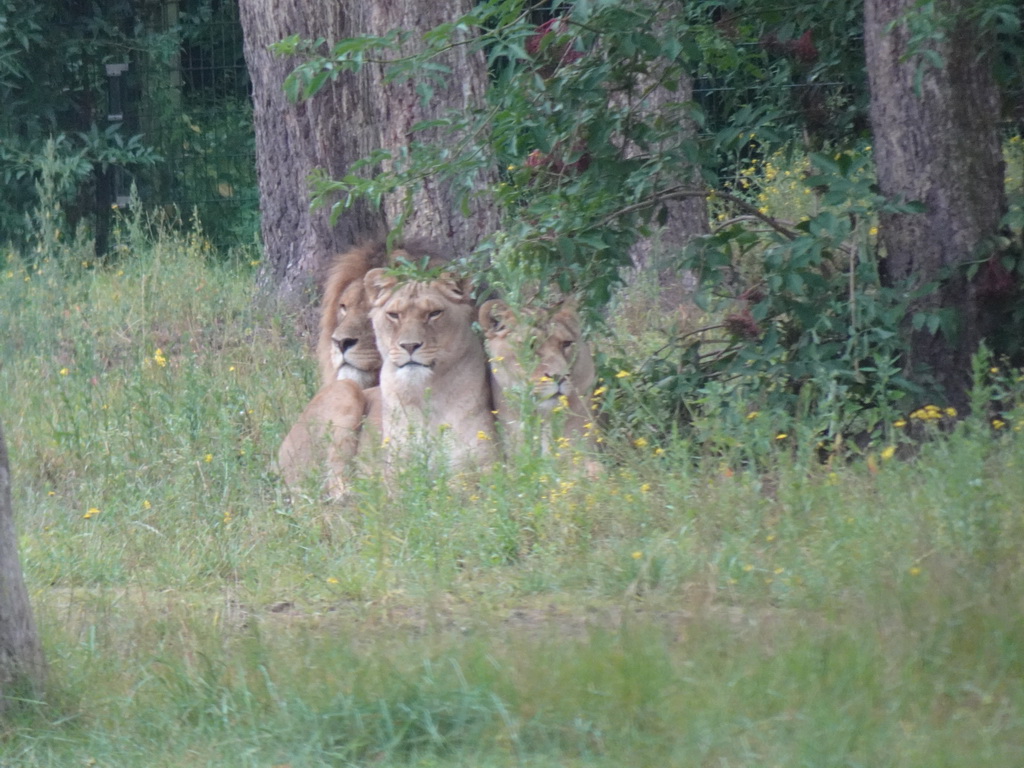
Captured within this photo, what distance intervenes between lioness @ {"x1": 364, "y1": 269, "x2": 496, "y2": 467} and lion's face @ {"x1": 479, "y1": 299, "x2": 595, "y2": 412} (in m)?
0.18

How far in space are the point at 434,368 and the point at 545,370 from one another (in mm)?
532

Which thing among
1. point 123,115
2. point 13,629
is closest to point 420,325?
point 13,629

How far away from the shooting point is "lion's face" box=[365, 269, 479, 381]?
6004 millimetres

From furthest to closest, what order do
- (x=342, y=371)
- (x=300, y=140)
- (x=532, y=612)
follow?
(x=300, y=140)
(x=342, y=371)
(x=532, y=612)

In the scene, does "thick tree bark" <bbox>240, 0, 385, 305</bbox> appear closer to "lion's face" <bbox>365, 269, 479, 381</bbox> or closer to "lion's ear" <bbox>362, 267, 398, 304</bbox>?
"lion's ear" <bbox>362, 267, 398, 304</bbox>

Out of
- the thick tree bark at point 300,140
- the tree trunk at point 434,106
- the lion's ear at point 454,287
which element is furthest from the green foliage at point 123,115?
the lion's ear at point 454,287

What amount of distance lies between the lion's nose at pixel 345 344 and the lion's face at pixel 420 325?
Answer: 391mm

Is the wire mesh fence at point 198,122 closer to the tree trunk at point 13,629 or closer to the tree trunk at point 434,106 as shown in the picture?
the tree trunk at point 434,106

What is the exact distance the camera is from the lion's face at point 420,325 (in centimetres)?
600

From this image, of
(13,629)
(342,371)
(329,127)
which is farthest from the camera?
(329,127)

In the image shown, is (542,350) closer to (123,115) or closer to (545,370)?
(545,370)

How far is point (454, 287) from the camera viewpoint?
632 cm

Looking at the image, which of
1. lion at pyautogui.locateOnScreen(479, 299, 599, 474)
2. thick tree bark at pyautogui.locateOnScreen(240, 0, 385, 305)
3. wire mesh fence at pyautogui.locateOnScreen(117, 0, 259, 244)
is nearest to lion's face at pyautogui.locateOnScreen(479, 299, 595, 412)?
lion at pyautogui.locateOnScreen(479, 299, 599, 474)

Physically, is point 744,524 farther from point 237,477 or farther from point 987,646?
point 237,477
